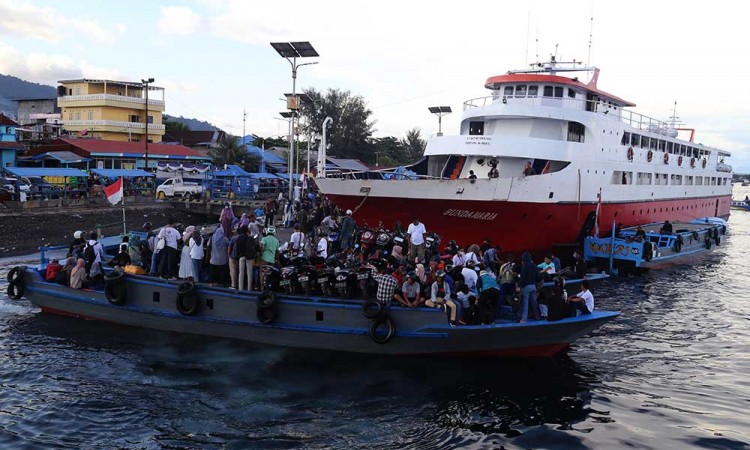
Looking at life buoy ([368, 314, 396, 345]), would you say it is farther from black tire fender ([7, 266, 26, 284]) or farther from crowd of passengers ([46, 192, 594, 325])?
black tire fender ([7, 266, 26, 284])

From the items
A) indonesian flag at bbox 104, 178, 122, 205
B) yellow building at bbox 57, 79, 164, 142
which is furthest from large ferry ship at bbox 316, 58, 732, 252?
yellow building at bbox 57, 79, 164, 142

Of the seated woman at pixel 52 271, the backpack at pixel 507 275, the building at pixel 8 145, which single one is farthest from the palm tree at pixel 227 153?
the backpack at pixel 507 275

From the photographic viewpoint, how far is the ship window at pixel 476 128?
85.9ft

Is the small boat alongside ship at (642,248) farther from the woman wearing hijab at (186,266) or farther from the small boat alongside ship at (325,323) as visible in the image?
the woman wearing hijab at (186,266)

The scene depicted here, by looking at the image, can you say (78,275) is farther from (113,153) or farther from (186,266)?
(113,153)

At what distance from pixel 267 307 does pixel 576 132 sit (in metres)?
17.1

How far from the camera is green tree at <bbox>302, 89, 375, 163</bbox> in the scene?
74625 mm

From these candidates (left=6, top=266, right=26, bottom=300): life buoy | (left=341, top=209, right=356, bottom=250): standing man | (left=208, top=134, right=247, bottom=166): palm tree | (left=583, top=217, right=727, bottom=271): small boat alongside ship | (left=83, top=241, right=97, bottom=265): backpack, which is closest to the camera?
(left=83, top=241, right=97, bottom=265): backpack

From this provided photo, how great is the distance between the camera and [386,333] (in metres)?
12.5

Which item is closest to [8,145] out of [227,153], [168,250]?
[227,153]

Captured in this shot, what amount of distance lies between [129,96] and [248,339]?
54.6 meters

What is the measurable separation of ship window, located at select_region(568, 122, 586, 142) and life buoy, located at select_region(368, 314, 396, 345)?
15374 millimetres

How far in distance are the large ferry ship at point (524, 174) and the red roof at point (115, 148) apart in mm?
27297

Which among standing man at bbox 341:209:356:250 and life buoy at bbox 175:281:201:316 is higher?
standing man at bbox 341:209:356:250
